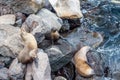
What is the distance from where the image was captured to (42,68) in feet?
24.4

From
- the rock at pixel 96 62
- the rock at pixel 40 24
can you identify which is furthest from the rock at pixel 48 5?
the rock at pixel 96 62

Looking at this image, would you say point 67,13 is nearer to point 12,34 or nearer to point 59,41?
point 59,41

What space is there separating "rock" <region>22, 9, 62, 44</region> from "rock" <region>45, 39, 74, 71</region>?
1.22ft

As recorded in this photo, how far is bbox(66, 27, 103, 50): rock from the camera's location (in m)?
9.23

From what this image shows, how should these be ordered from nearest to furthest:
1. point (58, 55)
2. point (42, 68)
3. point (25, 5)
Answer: point (42, 68)
point (58, 55)
point (25, 5)

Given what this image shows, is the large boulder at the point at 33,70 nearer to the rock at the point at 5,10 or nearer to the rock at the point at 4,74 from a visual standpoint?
→ the rock at the point at 4,74

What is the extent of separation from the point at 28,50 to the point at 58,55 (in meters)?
0.77

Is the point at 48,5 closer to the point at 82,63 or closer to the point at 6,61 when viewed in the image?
the point at 82,63

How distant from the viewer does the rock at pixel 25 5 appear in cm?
920

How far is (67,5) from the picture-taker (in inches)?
392

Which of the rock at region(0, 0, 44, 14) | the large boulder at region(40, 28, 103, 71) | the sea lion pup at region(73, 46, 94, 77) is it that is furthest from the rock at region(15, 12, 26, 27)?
the sea lion pup at region(73, 46, 94, 77)

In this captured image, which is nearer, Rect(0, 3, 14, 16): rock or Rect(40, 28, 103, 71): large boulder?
Rect(40, 28, 103, 71): large boulder

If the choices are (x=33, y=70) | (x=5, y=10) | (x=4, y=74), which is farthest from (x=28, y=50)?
(x=5, y=10)

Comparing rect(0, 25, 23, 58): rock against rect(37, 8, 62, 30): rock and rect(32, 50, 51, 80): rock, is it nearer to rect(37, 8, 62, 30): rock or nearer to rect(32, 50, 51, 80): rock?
rect(32, 50, 51, 80): rock
